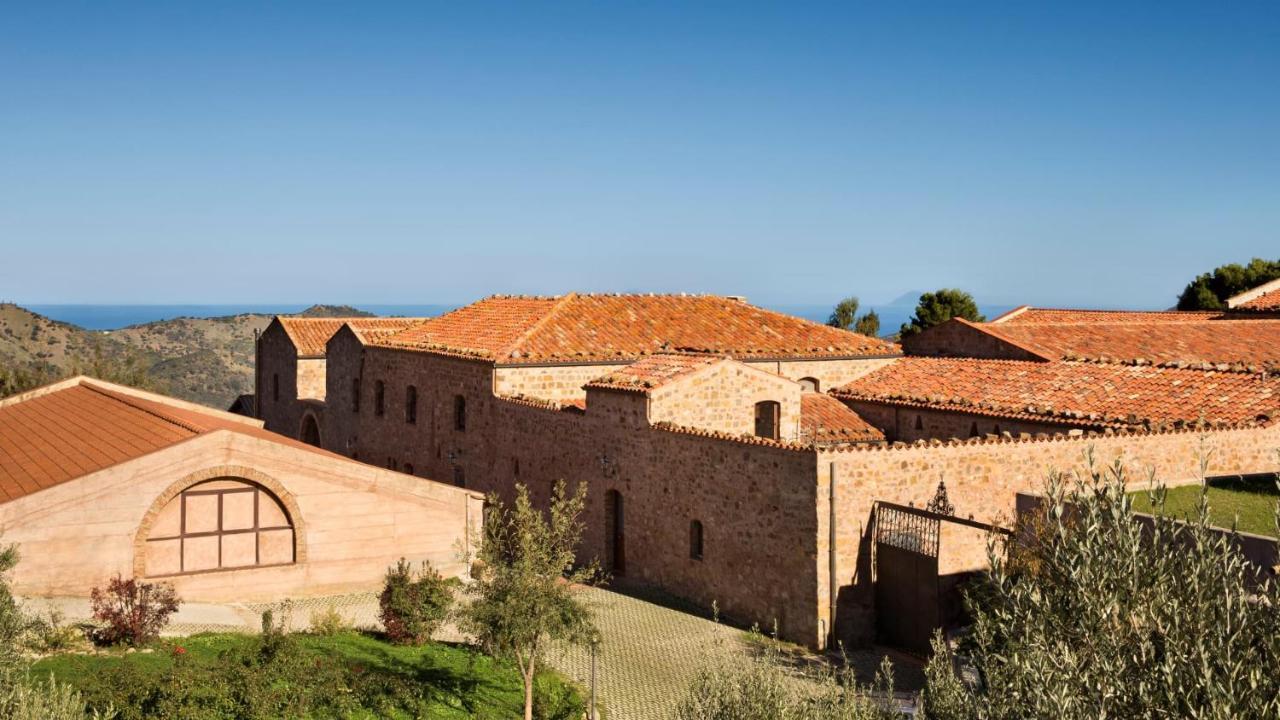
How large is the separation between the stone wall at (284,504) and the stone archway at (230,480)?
0.02 metres

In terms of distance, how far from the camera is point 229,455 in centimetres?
2067

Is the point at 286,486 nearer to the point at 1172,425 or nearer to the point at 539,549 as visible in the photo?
the point at 539,549

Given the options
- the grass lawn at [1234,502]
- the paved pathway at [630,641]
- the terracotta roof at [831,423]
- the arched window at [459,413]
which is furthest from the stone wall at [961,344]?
the arched window at [459,413]

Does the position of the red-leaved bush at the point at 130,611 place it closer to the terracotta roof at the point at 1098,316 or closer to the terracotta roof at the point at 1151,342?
the terracotta roof at the point at 1151,342

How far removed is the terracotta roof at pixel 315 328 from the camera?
3909 centimetres

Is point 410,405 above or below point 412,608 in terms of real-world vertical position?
above

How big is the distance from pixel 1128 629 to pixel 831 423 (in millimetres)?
20032

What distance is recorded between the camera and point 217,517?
20844mm

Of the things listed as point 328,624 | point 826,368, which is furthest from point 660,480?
point 826,368

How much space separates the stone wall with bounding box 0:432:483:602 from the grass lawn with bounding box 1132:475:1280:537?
1241cm

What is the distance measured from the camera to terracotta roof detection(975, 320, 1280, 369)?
99.1 ft

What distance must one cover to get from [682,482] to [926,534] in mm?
5245

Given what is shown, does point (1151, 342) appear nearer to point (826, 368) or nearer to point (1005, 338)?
point (1005, 338)

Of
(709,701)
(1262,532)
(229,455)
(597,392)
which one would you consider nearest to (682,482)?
(597,392)
